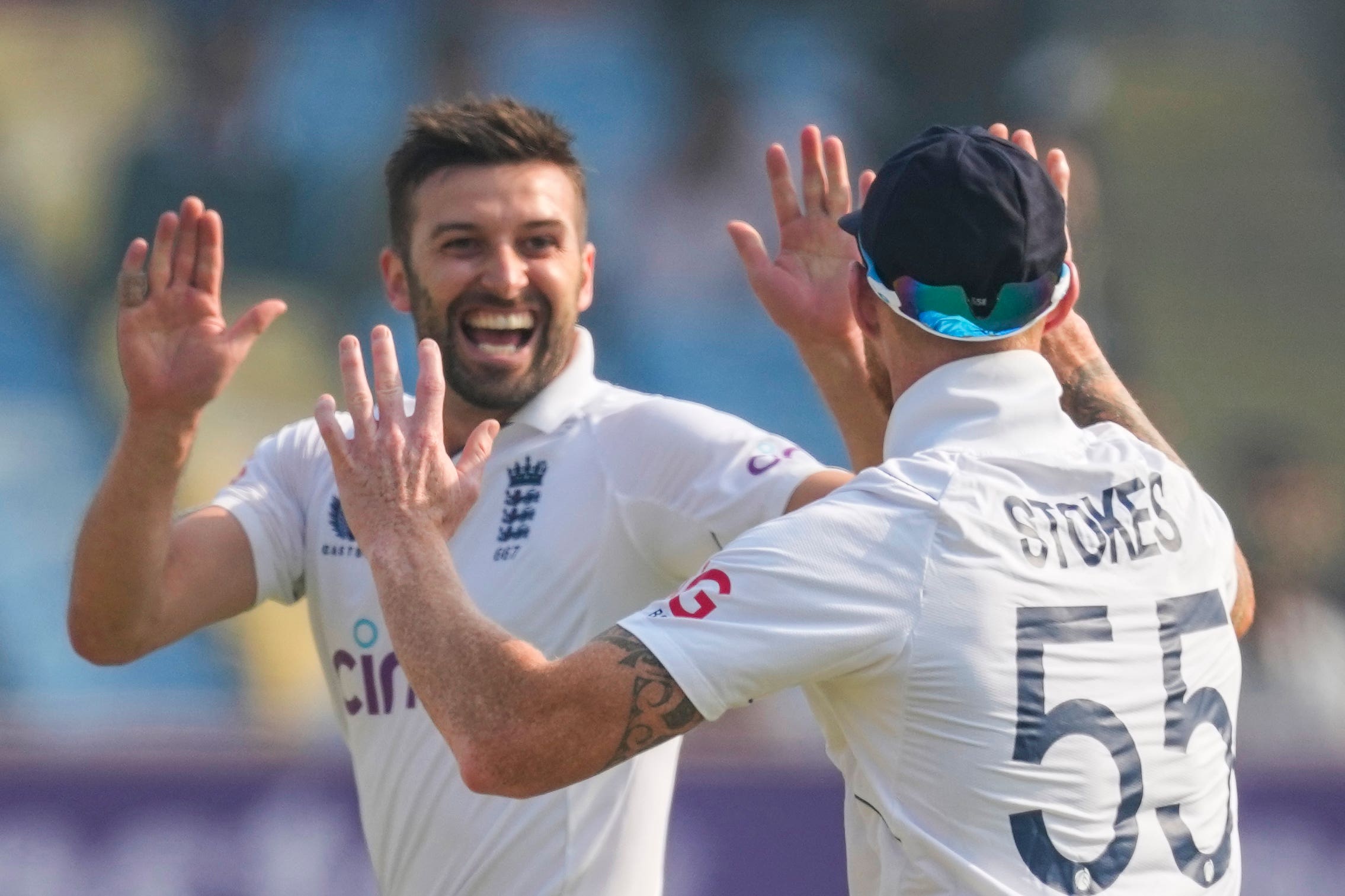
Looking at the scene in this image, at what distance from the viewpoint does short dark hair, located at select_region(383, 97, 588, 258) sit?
395cm

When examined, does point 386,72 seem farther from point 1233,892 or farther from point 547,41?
point 1233,892

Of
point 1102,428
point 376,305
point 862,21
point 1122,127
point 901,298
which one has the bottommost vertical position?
point 1102,428

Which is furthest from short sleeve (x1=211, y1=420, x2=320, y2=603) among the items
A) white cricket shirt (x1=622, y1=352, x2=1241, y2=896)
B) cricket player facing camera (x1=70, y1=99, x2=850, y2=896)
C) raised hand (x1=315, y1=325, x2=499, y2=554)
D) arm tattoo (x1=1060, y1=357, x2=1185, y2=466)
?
arm tattoo (x1=1060, y1=357, x2=1185, y2=466)

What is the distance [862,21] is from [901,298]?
855cm

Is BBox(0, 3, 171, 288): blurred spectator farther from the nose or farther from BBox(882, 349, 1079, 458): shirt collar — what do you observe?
BBox(882, 349, 1079, 458): shirt collar

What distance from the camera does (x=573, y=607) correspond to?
3.59 m

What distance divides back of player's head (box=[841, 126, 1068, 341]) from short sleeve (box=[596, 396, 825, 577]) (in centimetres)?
74

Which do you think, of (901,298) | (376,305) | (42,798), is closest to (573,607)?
(901,298)

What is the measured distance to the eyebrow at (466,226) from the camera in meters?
3.92

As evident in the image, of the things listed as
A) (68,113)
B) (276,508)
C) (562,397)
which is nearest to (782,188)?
(562,397)

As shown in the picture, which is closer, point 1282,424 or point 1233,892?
point 1233,892

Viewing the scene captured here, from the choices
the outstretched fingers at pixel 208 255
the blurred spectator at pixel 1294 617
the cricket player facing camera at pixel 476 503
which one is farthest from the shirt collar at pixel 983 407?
the blurred spectator at pixel 1294 617

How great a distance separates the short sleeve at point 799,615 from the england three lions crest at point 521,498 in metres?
1.08

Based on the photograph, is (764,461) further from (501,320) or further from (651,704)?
(651,704)
